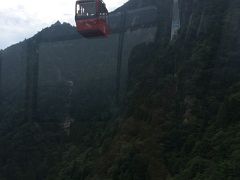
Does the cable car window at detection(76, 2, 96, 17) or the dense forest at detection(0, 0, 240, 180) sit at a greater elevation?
the cable car window at detection(76, 2, 96, 17)

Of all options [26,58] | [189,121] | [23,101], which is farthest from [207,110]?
[26,58]

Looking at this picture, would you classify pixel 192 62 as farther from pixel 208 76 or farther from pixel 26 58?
pixel 26 58

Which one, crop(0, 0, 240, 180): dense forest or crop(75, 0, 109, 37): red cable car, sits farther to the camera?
crop(75, 0, 109, 37): red cable car

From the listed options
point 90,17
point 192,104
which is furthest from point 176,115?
point 90,17

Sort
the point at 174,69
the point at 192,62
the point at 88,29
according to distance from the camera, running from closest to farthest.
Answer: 1. the point at 88,29
2. the point at 192,62
3. the point at 174,69

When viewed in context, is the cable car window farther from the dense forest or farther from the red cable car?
the dense forest

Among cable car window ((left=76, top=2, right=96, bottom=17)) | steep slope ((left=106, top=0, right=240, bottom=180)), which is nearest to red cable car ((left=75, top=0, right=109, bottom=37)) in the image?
cable car window ((left=76, top=2, right=96, bottom=17))

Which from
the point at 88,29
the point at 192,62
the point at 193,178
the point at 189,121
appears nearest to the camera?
the point at 193,178
